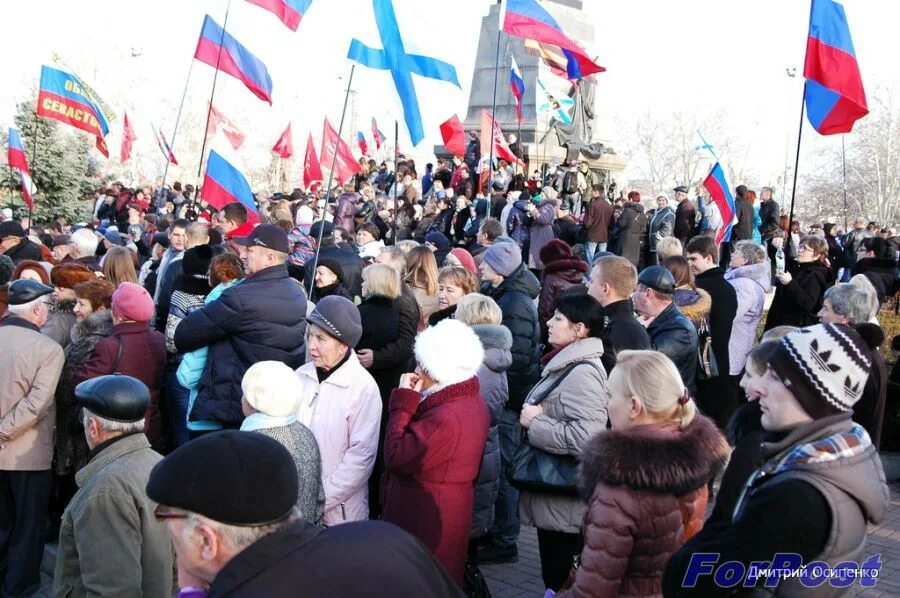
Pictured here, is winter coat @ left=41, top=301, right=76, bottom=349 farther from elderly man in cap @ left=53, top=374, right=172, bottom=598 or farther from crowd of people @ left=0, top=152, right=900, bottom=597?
elderly man in cap @ left=53, top=374, right=172, bottom=598

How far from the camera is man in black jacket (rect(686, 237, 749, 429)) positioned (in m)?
7.25

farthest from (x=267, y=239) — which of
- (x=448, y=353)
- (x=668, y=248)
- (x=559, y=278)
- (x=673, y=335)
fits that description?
(x=668, y=248)

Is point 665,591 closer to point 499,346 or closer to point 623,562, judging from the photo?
point 623,562

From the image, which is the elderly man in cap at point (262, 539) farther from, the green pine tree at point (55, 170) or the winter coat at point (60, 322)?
the green pine tree at point (55, 170)

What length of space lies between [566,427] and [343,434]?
1189 millimetres

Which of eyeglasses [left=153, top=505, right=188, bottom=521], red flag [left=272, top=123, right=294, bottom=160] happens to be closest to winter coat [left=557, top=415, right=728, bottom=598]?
eyeglasses [left=153, top=505, right=188, bottom=521]

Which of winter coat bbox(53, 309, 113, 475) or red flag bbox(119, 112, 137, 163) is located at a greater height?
red flag bbox(119, 112, 137, 163)

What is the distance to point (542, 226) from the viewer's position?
1536 centimetres

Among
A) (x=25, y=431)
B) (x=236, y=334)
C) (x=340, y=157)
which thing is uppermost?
(x=340, y=157)

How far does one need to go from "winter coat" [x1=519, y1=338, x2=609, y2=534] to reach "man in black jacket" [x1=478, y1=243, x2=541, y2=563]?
132cm

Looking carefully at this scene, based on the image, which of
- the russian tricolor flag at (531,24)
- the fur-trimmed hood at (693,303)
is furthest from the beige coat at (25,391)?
the russian tricolor flag at (531,24)

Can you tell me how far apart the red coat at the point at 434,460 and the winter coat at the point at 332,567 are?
2.07m

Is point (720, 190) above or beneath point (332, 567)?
above

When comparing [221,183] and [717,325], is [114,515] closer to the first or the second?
[221,183]
